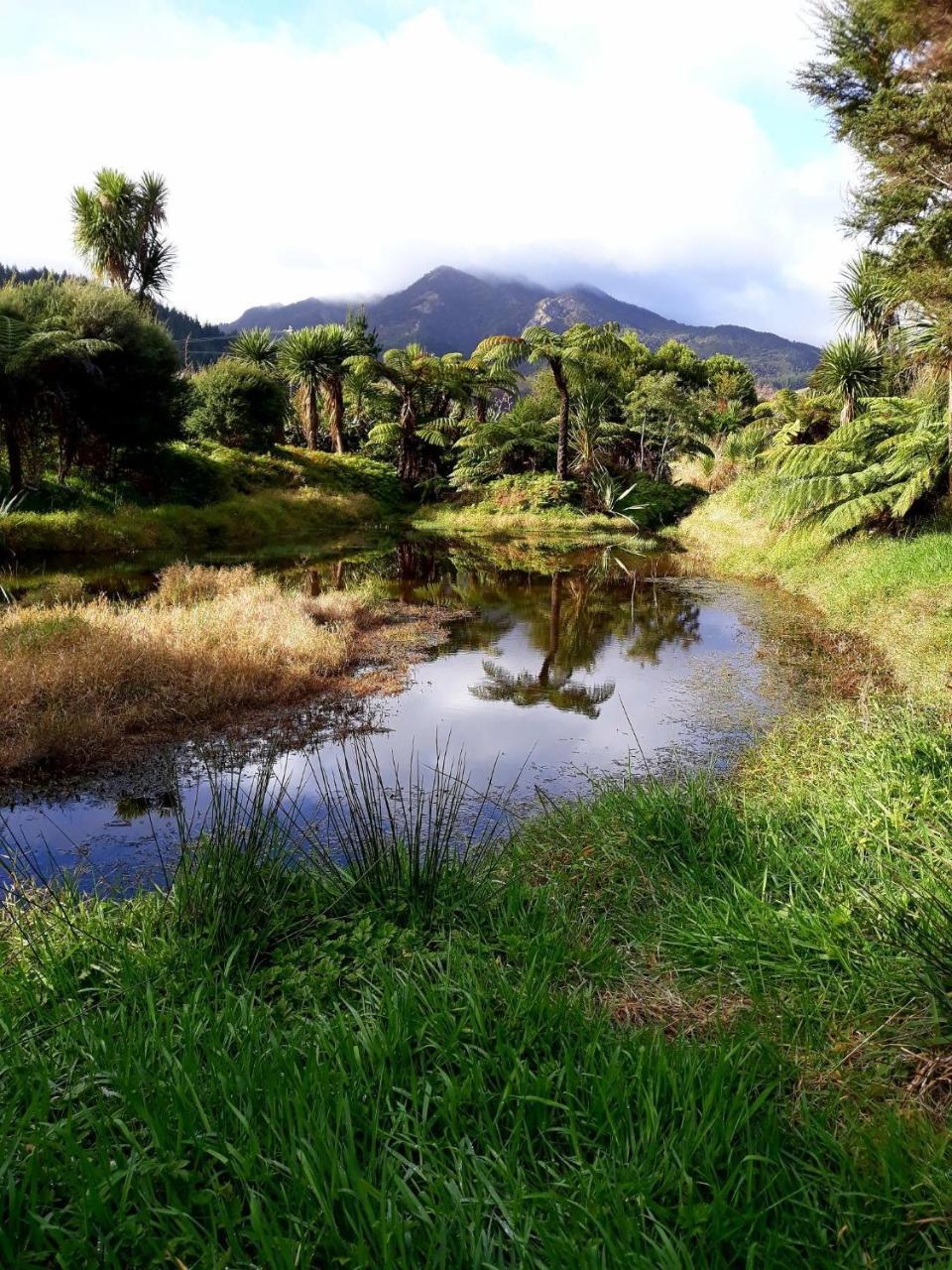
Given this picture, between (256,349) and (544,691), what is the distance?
33.9 meters

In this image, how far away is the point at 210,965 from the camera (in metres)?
3.03

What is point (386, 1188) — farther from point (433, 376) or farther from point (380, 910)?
point (433, 376)

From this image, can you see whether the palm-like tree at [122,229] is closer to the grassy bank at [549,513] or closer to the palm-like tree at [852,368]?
the grassy bank at [549,513]

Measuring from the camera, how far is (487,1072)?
2371mm

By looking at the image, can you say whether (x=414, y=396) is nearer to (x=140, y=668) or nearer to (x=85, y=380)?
(x=85, y=380)

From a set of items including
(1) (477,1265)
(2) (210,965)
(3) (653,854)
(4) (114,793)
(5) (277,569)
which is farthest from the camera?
(5) (277,569)

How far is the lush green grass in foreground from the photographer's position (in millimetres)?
1761

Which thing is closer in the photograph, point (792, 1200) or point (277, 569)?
point (792, 1200)

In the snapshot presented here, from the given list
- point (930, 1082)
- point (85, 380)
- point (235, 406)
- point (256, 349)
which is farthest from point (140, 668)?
point (256, 349)

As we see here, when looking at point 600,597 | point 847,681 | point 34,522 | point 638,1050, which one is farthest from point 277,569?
point 638,1050

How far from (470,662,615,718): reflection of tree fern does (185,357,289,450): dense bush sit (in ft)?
87.0

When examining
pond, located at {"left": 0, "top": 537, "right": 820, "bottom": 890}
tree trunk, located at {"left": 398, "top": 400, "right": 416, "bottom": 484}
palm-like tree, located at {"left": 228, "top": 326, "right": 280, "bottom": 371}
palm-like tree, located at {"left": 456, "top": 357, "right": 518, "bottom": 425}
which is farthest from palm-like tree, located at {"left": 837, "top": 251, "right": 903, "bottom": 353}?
palm-like tree, located at {"left": 228, "top": 326, "right": 280, "bottom": 371}

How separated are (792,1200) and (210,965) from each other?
223 cm

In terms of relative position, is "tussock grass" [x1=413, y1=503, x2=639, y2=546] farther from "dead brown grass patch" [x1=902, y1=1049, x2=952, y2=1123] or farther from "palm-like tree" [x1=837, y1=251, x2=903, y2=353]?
"dead brown grass patch" [x1=902, y1=1049, x2=952, y2=1123]
